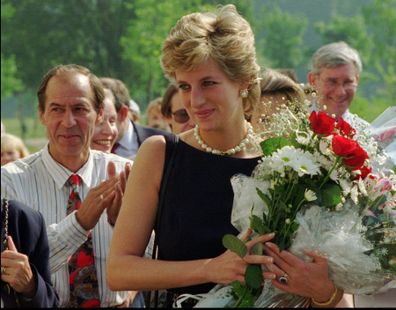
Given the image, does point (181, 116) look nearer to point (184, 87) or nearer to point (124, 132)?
point (124, 132)

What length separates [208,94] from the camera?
384 centimetres

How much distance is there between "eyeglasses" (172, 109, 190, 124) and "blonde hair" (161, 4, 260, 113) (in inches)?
140

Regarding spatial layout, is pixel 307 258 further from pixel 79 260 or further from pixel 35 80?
pixel 35 80

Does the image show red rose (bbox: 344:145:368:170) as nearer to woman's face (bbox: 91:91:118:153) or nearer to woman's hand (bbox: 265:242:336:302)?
woman's hand (bbox: 265:242:336:302)

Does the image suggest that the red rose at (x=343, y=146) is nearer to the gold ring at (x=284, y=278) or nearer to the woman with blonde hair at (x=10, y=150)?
the gold ring at (x=284, y=278)

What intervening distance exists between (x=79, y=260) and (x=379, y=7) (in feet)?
158

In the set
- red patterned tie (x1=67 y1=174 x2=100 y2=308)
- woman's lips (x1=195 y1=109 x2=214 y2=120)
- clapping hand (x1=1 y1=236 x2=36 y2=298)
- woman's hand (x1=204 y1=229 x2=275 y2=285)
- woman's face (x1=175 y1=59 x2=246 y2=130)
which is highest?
woman's face (x1=175 y1=59 x2=246 y2=130)

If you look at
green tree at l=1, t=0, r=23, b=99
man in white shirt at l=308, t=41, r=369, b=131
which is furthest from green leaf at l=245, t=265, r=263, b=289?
green tree at l=1, t=0, r=23, b=99

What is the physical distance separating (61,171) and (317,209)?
1918 mm

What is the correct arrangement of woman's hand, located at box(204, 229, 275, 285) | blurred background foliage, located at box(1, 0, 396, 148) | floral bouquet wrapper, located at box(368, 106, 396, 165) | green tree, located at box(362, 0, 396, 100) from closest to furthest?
1. woman's hand, located at box(204, 229, 275, 285)
2. floral bouquet wrapper, located at box(368, 106, 396, 165)
3. blurred background foliage, located at box(1, 0, 396, 148)
4. green tree, located at box(362, 0, 396, 100)

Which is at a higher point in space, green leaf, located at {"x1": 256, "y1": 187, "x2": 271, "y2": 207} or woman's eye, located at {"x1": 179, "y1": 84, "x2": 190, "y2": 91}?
woman's eye, located at {"x1": 179, "y1": 84, "x2": 190, "y2": 91}

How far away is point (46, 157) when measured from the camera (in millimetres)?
5121

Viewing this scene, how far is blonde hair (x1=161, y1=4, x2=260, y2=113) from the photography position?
381cm

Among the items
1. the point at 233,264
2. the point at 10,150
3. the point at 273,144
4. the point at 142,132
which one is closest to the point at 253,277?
the point at 233,264
